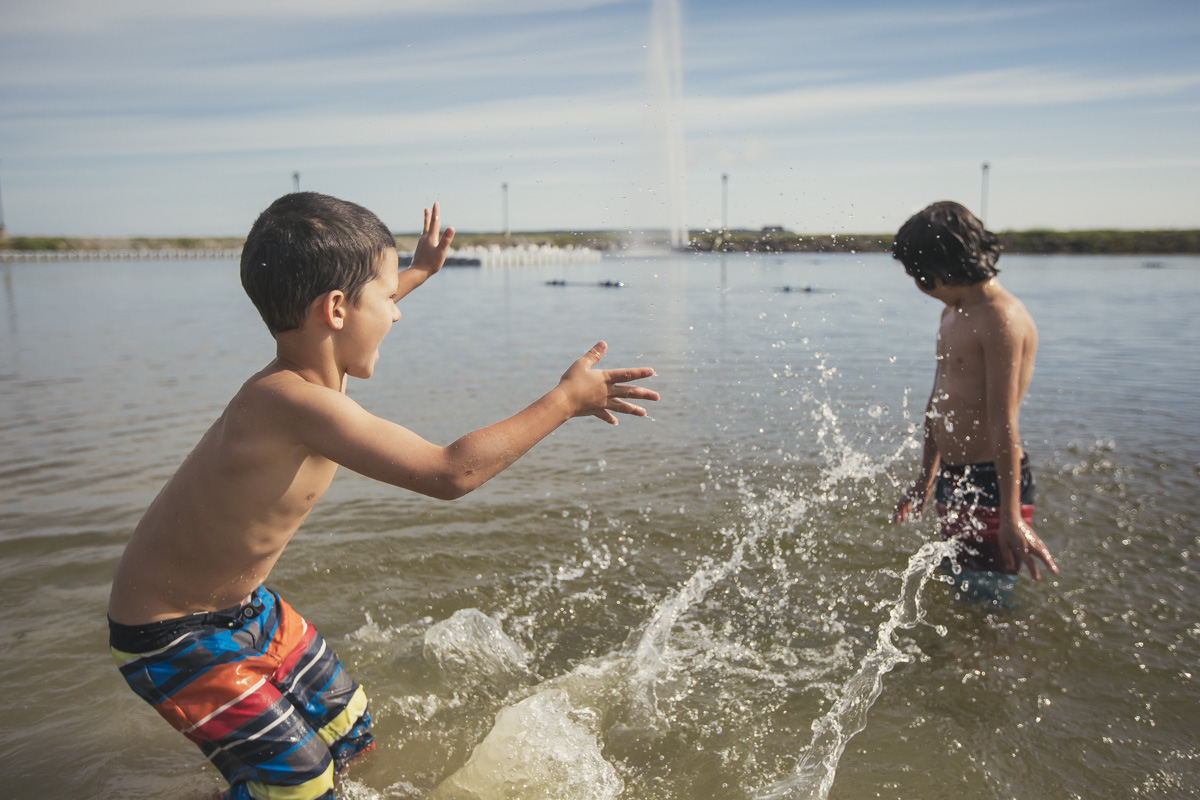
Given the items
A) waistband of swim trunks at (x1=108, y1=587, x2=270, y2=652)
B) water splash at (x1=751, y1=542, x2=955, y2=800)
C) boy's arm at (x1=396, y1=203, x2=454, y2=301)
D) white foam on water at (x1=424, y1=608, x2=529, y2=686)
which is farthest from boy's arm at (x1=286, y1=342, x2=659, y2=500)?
white foam on water at (x1=424, y1=608, x2=529, y2=686)

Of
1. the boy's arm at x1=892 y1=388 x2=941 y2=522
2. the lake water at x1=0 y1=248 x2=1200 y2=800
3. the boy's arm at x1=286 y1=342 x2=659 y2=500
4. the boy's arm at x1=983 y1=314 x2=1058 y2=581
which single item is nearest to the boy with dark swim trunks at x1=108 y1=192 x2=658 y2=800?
the boy's arm at x1=286 y1=342 x2=659 y2=500

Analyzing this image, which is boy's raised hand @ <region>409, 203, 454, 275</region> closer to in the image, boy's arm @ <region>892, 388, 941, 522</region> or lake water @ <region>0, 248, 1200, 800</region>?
lake water @ <region>0, 248, 1200, 800</region>

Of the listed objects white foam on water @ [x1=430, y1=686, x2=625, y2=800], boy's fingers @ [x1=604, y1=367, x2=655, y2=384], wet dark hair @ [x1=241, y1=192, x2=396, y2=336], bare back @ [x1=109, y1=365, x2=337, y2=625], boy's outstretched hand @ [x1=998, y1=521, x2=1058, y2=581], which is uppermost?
wet dark hair @ [x1=241, y1=192, x2=396, y2=336]

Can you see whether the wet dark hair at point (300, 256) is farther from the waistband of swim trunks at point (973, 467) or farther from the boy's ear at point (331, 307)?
the waistband of swim trunks at point (973, 467)

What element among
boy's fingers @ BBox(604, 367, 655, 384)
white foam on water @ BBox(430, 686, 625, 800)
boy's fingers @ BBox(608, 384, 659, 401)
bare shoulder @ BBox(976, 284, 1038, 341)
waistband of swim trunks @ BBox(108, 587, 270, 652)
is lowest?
white foam on water @ BBox(430, 686, 625, 800)

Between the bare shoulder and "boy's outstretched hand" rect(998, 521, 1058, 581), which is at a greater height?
the bare shoulder

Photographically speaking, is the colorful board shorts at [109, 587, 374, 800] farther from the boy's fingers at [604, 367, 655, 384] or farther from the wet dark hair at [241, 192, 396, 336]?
the boy's fingers at [604, 367, 655, 384]

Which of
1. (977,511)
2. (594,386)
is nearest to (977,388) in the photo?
(977,511)

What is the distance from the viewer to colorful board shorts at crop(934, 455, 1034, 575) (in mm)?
3574

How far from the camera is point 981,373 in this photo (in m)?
3.53

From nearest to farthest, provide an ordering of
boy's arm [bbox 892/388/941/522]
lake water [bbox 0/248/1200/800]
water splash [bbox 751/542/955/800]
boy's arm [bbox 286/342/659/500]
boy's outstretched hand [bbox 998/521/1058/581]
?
boy's arm [bbox 286/342/659/500] → water splash [bbox 751/542/955/800] → lake water [bbox 0/248/1200/800] → boy's outstretched hand [bbox 998/521/1058/581] → boy's arm [bbox 892/388/941/522]

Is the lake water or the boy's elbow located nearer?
the boy's elbow

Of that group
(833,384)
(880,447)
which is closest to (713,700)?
(880,447)

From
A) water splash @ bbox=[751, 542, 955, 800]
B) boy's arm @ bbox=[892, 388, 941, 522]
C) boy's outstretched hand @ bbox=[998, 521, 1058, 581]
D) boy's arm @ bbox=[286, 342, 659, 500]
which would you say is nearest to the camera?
boy's arm @ bbox=[286, 342, 659, 500]
